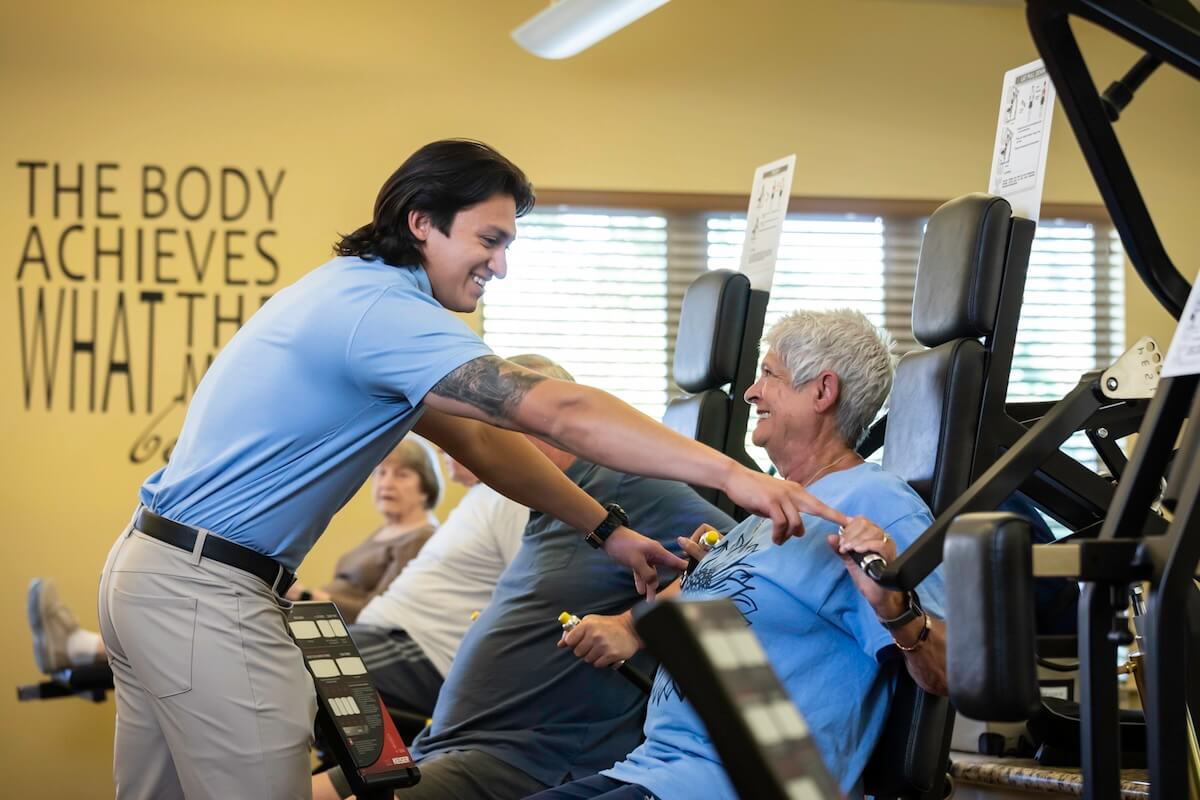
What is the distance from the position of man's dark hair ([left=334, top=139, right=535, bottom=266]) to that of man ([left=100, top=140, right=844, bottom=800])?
2.7 inches

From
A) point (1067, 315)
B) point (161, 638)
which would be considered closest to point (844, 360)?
point (161, 638)

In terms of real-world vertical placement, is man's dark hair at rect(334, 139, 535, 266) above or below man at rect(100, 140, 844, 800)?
above

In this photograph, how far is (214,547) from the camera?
63.6 inches

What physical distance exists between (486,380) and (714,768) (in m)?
0.58

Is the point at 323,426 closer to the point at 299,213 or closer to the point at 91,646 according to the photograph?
the point at 91,646

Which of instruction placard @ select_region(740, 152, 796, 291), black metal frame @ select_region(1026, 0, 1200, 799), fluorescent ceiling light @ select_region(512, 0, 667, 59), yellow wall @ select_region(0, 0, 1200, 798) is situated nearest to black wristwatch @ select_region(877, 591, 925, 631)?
black metal frame @ select_region(1026, 0, 1200, 799)

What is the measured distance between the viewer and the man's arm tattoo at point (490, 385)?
4.99 feet

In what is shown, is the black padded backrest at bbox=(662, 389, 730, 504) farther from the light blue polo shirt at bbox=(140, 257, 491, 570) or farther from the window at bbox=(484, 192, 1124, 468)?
the window at bbox=(484, 192, 1124, 468)

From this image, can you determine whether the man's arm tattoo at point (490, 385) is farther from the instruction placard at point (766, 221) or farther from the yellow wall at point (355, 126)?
the yellow wall at point (355, 126)

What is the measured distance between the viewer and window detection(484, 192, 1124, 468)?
4.75 m

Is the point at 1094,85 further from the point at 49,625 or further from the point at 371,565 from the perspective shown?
the point at 49,625

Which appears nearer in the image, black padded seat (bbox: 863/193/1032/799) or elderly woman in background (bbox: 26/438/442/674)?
black padded seat (bbox: 863/193/1032/799)

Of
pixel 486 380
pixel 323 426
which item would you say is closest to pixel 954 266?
pixel 486 380

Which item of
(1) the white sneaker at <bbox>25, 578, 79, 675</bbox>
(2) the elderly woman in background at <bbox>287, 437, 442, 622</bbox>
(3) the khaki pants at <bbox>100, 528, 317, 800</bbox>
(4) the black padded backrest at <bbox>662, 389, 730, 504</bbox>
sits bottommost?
(1) the white sneaker at <bbox>25, 578, 79, 675</bbox>
